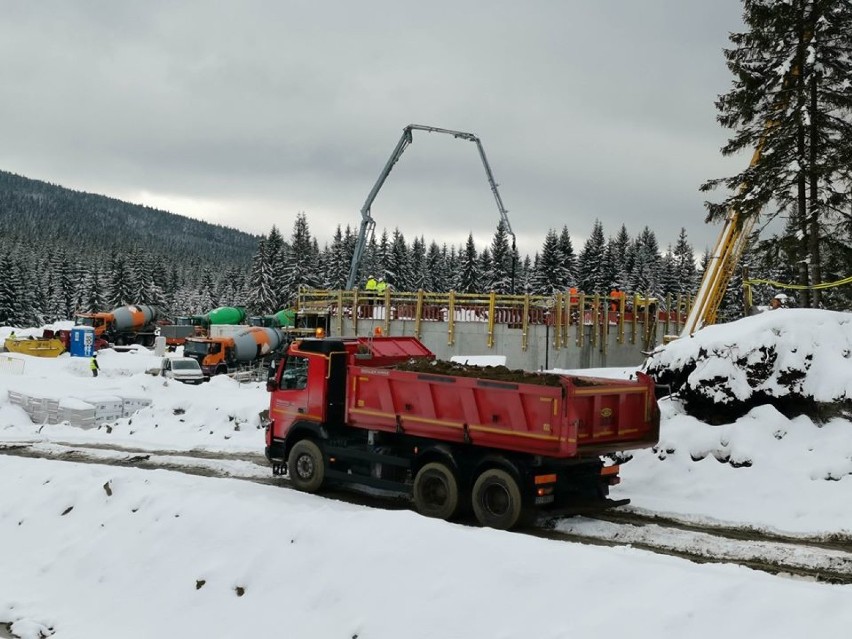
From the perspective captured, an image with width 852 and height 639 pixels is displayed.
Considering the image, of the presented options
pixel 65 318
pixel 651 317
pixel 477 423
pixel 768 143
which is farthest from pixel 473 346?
pixel 65 318

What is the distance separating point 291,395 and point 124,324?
55.6 metres

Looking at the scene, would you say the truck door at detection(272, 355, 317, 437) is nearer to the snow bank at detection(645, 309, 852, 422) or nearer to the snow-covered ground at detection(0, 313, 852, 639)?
the snow-covered ground at detection(0, 313, 852, 639)

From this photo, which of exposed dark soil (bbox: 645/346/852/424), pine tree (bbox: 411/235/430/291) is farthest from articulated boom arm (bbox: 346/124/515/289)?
pine tree (bbox: 411/235/430/291)

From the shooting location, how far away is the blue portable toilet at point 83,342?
5228 centimetres

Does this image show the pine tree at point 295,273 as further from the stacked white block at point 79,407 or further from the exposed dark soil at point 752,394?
the exposed dark soil at point 752,394

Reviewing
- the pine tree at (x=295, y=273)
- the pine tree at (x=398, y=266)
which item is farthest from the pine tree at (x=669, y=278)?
the pine tree at (x=295, y=273)

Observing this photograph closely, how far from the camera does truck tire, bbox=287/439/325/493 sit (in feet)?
43.6

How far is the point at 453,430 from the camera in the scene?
1138 centimetres

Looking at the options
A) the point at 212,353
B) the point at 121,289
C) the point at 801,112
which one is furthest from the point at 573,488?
the point at 121,289

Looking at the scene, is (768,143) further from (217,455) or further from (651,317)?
(217,455)

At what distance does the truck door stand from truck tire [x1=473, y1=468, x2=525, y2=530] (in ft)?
13.1

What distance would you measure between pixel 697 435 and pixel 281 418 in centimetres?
804

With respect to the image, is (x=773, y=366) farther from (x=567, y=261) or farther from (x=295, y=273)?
(x=295, y=273)

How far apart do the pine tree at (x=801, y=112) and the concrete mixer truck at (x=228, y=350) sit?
99.3ft
